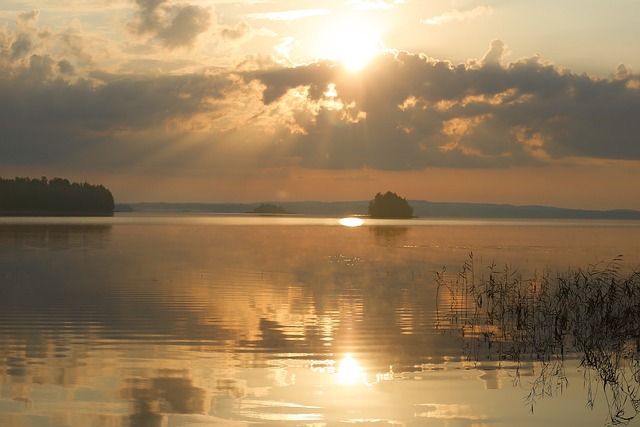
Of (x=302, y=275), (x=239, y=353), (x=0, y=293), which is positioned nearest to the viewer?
(x=239, y=353)

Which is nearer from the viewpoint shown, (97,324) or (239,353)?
(239,353)

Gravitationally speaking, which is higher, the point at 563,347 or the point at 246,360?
the point at 563,347

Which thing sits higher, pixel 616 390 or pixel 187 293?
pixel 187 293

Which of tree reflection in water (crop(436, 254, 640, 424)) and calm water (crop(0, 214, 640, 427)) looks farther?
tree reflection in water (crop(436, 254, 640, 424))

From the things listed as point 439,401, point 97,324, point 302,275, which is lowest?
point 439,401

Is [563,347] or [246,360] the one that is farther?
[563,347]

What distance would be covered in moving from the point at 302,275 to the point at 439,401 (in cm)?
2852

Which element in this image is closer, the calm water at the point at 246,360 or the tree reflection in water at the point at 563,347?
the calm water at the point at 246,360

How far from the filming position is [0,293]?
102ft

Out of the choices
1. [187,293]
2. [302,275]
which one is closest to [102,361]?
[187,293]

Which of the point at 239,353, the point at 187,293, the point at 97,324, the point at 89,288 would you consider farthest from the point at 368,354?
the point at 89,288

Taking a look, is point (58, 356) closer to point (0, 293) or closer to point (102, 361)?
point (102, 361)

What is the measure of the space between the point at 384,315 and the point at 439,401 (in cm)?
1237

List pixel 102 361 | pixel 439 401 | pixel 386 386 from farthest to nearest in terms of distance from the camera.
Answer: pixel 102 361, pixel 386 386, pixel 439 401
